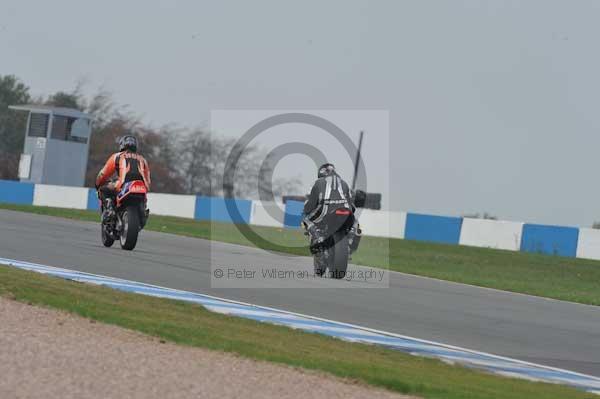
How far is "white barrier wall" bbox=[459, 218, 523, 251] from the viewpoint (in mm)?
31250

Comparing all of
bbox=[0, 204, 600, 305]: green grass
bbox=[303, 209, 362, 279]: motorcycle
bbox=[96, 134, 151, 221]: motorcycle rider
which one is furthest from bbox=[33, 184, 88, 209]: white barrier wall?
bbox=[303, 209, 362, 279]: motorcycle

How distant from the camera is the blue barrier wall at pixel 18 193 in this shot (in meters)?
41.9

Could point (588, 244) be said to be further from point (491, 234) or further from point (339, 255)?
point (339, 255)

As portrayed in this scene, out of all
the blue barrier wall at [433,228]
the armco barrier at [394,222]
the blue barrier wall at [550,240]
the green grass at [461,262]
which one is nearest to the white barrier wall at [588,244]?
the armco barrier at [394,222]

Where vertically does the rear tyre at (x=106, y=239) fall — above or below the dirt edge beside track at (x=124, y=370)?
above

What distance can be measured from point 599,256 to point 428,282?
11085 millimetres

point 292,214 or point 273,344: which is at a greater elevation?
point 292,214

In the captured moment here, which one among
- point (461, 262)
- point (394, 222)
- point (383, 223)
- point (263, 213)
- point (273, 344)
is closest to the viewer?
point (273, 344)

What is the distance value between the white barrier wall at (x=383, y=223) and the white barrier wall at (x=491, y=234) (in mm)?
2279

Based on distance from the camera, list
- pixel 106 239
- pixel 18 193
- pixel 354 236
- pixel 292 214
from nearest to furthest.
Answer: pixel 354 236 < pixel 106 239 < pixel 292 214 < pixel 18 193

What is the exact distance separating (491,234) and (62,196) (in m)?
15.9

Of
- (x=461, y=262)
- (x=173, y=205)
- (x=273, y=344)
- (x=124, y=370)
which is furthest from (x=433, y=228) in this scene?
(x=124, y=370)

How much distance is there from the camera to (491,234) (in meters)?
31.7

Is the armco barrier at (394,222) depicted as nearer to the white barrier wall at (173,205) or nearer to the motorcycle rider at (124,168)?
the white barrier wall at (173,205)
